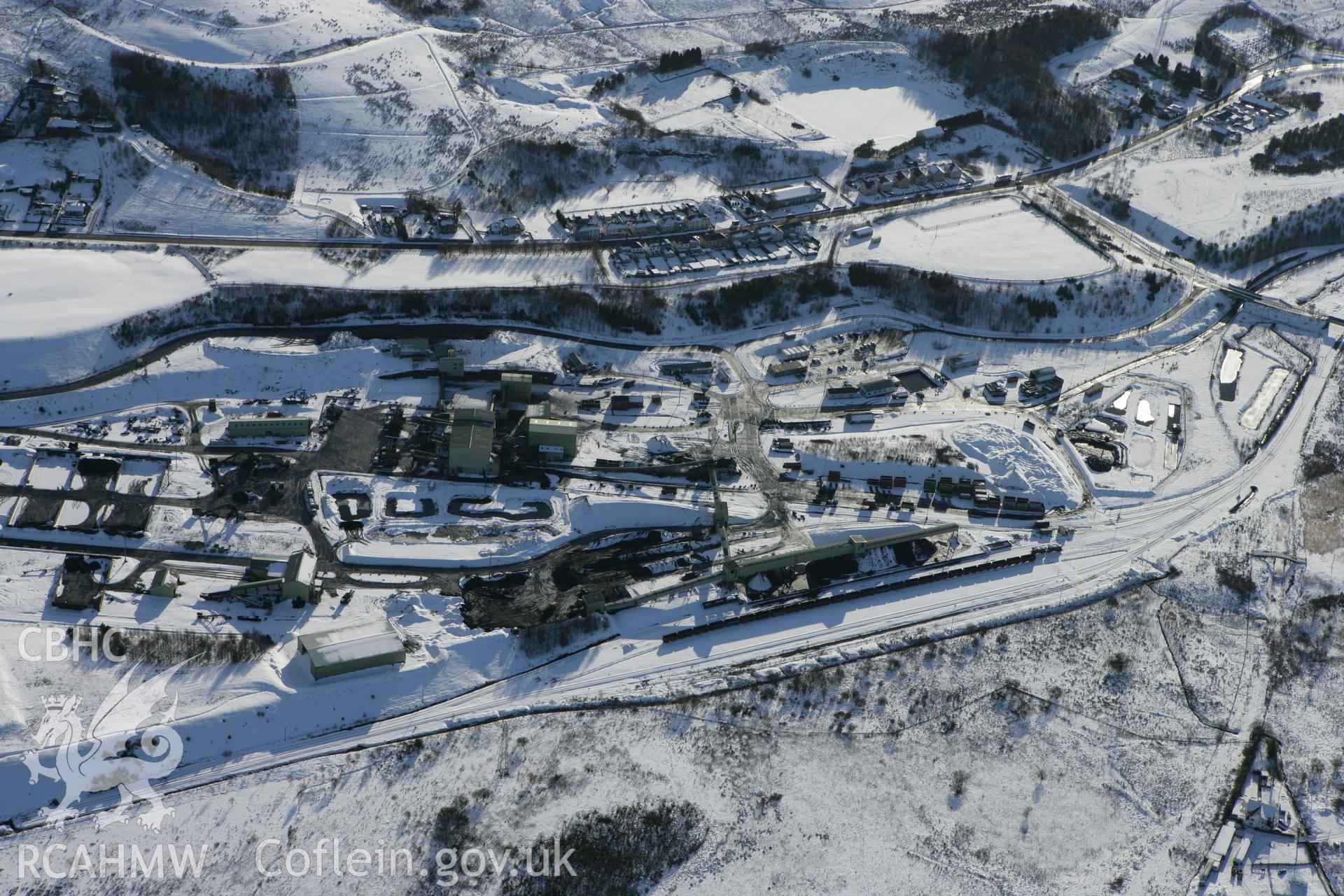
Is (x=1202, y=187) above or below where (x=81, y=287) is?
above

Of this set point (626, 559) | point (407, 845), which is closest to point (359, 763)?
point (407, 845)

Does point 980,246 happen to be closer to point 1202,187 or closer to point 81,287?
point 1202,187

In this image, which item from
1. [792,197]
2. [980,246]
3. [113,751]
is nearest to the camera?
[113,751]

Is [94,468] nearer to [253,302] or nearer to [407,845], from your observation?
[253,302]

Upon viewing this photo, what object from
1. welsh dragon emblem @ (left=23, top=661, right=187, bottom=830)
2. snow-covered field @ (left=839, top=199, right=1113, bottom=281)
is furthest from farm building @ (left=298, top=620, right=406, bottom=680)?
snow-covered field @ (left=839, top=199, right=1113, bottom=281)

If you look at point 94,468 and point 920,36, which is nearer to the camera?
point 94,468

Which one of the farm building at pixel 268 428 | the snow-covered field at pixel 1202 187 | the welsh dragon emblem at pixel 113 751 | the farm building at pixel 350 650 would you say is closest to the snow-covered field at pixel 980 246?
the snow-covered field at pixel 1202 187

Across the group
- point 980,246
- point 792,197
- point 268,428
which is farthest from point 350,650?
point 980,246

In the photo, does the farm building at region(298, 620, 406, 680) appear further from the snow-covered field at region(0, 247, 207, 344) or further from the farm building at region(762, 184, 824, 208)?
the farm building at region(762, 184, 824, 208)
